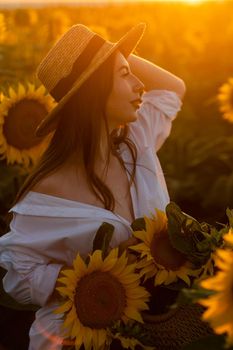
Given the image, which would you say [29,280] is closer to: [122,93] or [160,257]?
[160,257]

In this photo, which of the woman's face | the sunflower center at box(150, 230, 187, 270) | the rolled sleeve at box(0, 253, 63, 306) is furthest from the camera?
the woman's face

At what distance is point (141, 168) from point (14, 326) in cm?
74

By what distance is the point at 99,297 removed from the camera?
198cm

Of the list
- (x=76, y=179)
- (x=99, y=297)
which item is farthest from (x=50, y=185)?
(x=99, y=297)

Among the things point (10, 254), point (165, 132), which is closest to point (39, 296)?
point (10, 254)

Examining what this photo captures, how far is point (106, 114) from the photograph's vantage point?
2455mm

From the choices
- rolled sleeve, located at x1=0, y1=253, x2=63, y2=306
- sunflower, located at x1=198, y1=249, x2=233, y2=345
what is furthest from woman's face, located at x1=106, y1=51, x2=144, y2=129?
sunflower, located at x1=198, y1=249, x2=233, y2=345

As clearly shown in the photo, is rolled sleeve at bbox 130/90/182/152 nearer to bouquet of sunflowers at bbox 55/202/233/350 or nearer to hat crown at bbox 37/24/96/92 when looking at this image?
hat crown at bbox 37/24/96/92

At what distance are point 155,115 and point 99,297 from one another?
109 centimetres

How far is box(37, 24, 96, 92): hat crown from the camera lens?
242 cm

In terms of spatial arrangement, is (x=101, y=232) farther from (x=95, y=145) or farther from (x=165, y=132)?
(x=165, y=132)

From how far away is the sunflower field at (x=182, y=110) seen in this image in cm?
302

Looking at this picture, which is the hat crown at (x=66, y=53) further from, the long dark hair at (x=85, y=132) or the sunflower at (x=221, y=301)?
the sunflower at (x=221, y=301)

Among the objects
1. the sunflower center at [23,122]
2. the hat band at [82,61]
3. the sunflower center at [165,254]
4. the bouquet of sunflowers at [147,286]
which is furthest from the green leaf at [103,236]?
the sunflower center at [23,122]
